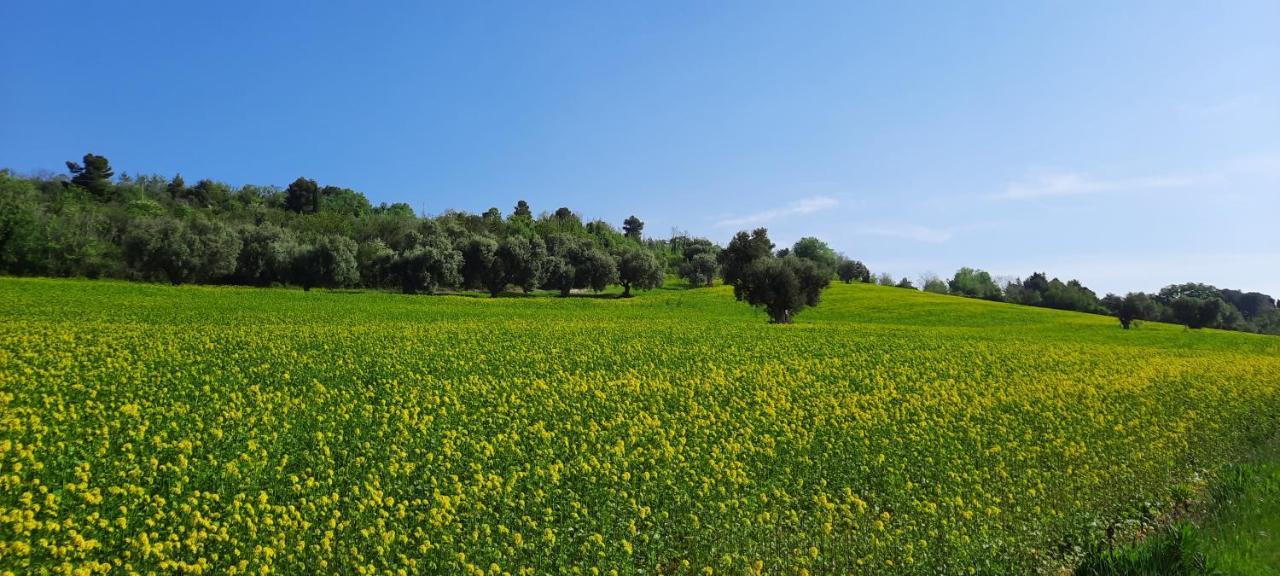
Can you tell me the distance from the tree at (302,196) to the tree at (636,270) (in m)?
101

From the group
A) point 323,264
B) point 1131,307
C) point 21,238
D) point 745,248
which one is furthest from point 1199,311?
point 21,238

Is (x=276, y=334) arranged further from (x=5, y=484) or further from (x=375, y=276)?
(x=375, y=276)

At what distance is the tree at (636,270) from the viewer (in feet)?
282

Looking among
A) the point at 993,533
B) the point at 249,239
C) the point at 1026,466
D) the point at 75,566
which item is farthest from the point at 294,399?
the point at 249,239

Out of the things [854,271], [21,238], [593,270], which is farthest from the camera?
[854,271]

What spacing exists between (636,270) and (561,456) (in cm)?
7524

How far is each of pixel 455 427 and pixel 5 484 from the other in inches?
233

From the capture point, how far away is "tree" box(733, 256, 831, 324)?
50.1 metres

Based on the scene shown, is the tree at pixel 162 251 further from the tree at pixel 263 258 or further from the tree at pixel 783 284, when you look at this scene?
the tree at pixel 783 284

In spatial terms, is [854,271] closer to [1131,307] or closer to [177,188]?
[1131,307]

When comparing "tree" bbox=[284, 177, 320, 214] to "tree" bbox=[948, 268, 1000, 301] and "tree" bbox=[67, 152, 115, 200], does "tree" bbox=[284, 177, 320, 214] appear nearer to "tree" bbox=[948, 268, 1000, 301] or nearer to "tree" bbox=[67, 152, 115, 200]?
"tree" bbox=[67, 152, 115, 200]

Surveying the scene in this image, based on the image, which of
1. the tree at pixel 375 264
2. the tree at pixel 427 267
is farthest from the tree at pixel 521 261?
the tree at pixel 375 264

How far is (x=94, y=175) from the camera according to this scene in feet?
421

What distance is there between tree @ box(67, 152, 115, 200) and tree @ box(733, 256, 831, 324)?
123 meters
